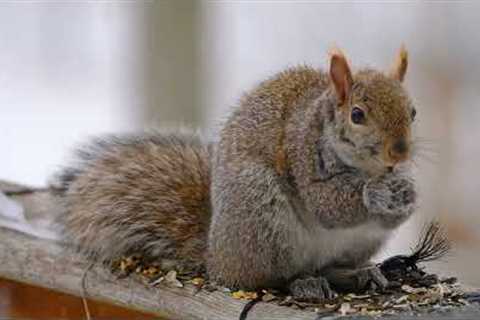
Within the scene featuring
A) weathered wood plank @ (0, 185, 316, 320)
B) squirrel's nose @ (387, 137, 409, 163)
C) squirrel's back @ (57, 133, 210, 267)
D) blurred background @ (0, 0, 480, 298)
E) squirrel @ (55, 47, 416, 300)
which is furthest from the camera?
blurred background @ (0, 0, 480, 298)

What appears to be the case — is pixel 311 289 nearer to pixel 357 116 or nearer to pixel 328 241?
pixel 328 241

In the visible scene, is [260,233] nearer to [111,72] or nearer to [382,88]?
[382,88]

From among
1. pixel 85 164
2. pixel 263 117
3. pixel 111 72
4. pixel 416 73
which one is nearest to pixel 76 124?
pixel 111 72

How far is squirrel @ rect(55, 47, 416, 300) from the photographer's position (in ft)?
7.59

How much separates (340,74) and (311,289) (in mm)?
449

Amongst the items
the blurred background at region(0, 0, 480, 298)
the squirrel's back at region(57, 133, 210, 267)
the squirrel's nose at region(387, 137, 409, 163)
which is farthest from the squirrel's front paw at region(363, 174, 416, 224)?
the blurred background at region(0, 0, 480, 298)

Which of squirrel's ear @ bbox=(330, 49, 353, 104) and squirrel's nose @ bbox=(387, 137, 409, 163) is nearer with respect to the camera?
squirrel's nose @ bbox=(387, 137, 409, 163)

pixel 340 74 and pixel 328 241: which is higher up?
pixel 340 74

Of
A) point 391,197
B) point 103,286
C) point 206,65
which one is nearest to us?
point 391,197

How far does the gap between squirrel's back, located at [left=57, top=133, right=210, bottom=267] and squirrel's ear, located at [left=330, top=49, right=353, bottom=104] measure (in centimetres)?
51

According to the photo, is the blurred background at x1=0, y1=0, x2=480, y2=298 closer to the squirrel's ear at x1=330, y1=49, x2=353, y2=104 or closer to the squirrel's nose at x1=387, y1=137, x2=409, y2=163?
the squirrel's ear at x1=330, y1=49, x2=353, y2=104

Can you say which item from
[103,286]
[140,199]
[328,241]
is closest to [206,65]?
[140,199]

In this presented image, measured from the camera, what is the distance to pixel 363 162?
230 cm

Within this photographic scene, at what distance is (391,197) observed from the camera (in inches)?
91.3
